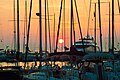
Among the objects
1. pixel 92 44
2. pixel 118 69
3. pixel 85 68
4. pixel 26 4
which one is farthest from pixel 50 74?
pixel 92 44

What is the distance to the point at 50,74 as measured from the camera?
87.1 ft

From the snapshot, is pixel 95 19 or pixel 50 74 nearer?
pixel 50 74

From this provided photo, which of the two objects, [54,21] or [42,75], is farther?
[54,21]

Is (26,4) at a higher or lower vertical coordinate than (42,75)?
higher

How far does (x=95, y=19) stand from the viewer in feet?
→ 139

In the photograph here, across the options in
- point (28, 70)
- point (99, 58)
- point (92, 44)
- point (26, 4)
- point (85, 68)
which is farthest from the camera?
point (92, 44)

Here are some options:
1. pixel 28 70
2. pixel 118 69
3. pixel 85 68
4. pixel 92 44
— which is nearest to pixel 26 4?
pixel 28 70

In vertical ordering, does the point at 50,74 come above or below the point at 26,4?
below

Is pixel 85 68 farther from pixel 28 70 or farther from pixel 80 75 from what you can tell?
pixel 28 70

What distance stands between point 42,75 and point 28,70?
641cm

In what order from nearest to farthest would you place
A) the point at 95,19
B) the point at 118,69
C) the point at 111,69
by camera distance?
1. the point at 111,69
2. the point at 118,69
3. the point at 95,19

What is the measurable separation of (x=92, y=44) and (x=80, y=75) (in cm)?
2709

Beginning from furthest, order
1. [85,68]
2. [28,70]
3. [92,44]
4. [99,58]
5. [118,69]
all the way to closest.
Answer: [92,44]
[28,70]
[118,69]
[85,68]
[99,58]

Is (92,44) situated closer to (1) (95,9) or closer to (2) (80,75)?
(1) (95,9)
